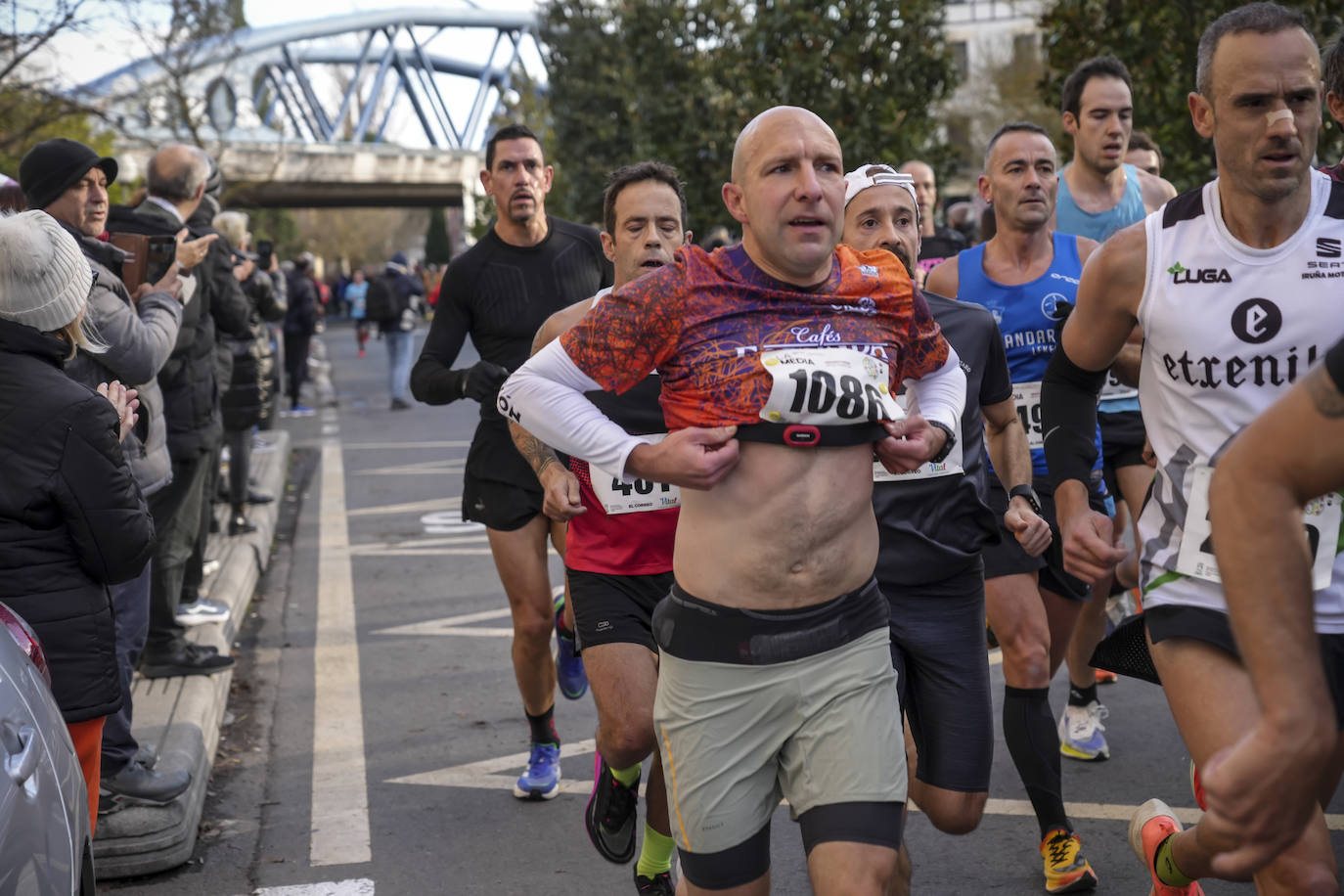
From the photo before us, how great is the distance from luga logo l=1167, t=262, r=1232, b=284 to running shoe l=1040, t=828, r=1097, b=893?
1.96 meters

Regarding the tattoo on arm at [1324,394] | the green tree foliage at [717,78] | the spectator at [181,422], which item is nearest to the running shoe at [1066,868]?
the tattoo on arm at [1324,394]

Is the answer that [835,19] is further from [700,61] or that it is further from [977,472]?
[977,472]

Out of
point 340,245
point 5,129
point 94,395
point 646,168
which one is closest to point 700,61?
point 5,129

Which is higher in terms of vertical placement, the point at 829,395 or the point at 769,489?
the point at 829,395

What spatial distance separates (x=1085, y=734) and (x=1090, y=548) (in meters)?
2.64

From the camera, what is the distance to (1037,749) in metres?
4.72

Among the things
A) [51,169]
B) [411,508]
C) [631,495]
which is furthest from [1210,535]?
[411,508]

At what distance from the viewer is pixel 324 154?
7256 centimetres

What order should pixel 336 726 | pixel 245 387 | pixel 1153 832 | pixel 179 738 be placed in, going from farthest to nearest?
pixel 245 387, pixel 336 726, pixel 179 738, pixel 1153 832

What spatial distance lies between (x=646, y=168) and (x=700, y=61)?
14.8 m

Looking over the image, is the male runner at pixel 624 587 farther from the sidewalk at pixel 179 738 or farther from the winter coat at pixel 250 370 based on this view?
the winter coat at pixel 250 370

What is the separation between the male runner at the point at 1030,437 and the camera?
471 centimetres

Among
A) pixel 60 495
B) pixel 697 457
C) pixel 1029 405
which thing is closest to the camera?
pixel 697 457

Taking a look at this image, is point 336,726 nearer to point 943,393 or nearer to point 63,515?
point 63,515
